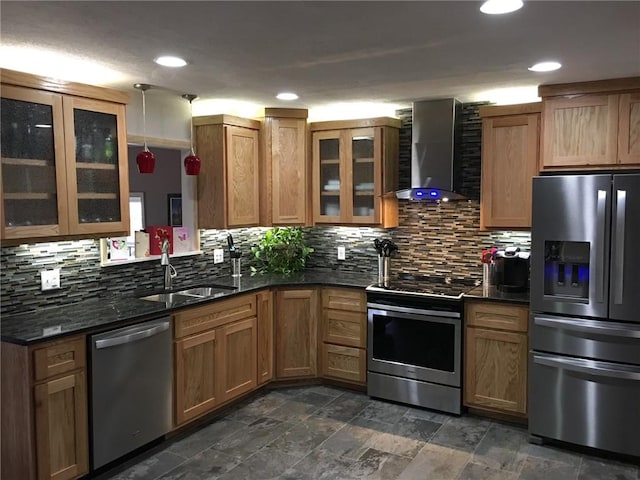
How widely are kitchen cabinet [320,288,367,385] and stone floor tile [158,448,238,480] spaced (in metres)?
1.34

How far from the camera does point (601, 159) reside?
136 inches

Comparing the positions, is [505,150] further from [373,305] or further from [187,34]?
[187,34]

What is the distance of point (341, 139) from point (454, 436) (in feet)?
8.07

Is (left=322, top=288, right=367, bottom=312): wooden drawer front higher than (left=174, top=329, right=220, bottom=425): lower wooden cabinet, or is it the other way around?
(left=322, top=288, right=367, bottom=312): wooden drawer front

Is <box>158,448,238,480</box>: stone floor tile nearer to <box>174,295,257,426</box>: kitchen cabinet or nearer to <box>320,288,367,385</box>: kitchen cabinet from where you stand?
<box>174,295,257,426</box>: kitchen cabinet

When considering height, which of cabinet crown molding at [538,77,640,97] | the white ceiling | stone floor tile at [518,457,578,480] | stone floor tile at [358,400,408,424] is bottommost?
stone floor tile at [518,457,578,480]

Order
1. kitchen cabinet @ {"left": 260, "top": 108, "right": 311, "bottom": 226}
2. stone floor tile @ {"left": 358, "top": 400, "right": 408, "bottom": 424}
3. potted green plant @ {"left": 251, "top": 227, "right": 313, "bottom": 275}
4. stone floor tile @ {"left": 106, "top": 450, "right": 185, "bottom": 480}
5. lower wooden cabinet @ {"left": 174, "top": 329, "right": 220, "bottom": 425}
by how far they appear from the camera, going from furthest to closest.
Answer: potted green plant @ {"left": 251, "top": 227, "right": 313, "bottom": 275} → kitchen cabinet @ {"left": 260, "top": 108, "right": 311, "bottom": 226} → stone floor tile @ {"left": 358, "top": 400, "right": 408, "bottom": 424} → lower wooden cabinet @ {"left": 174, "top": 329, "right": 220, "bottom": 425} → stone floor tile @ {"left": 106, "top": 450, "right": 185, "bottom": 480}

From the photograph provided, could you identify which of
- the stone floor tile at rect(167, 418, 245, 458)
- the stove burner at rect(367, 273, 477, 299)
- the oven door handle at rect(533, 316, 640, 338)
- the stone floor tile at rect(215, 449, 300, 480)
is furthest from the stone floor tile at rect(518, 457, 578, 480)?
the stone floor tile at rect(167, 418, 245, 458)

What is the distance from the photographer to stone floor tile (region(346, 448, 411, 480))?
3.05 metres

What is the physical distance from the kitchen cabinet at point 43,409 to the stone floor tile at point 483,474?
2102mm

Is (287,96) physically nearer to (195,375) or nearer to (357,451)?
(195,375)

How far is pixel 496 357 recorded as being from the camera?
3.71m

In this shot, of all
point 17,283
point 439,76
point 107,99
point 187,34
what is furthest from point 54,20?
point 439,76

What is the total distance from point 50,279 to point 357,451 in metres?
2.15
